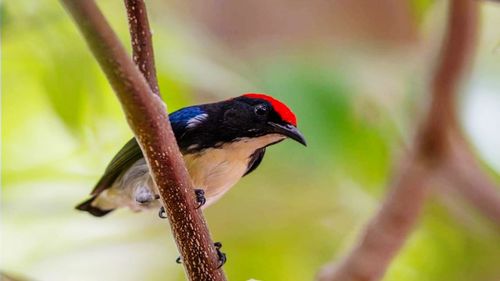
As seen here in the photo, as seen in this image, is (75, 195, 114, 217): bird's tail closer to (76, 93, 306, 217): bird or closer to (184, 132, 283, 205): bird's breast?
(76, 93, 306, 217): bird

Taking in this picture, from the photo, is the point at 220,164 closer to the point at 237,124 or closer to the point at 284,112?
the point at 237,124

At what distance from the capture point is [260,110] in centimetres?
202

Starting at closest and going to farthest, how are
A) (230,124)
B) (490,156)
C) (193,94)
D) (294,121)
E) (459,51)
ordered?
(459,51)
(294,121)
(230,124)
(490,156)
(193,94)

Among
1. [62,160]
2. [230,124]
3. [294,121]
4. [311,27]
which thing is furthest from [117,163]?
[311,27]

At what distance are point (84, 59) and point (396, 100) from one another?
103 centimetres

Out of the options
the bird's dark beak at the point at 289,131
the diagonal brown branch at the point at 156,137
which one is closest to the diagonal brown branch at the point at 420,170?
the bird's dark beak at the point at 289,131

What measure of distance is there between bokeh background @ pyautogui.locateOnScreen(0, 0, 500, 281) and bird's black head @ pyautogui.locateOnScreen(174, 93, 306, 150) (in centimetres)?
24

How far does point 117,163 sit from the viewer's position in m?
2.10

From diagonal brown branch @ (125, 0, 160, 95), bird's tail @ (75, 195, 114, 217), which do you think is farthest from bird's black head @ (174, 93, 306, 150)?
diagonal brown branch @ (125, 0, 160, 95)

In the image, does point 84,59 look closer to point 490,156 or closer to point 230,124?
point 230,124

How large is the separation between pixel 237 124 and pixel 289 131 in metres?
0.19

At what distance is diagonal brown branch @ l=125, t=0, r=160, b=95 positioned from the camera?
133 centimetres

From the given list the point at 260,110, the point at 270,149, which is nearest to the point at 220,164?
the point at 260,110

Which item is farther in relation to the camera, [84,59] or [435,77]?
[84,59]
